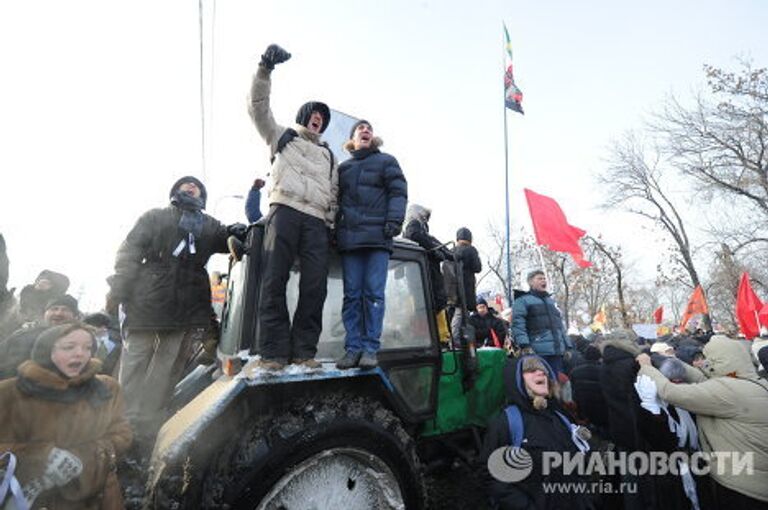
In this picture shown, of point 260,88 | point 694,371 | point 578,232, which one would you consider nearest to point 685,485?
point 694,371

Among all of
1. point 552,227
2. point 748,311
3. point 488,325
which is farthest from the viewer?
point 748,311

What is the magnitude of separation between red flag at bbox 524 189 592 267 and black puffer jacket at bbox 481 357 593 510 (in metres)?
5.49

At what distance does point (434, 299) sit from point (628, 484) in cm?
221

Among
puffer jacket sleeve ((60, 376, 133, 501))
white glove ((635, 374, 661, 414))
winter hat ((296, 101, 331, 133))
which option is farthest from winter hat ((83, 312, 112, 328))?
white glove ((635, 374, 661, 414))

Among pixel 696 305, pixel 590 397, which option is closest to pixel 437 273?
pixel 590 397

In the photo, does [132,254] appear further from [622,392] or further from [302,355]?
[622,392]

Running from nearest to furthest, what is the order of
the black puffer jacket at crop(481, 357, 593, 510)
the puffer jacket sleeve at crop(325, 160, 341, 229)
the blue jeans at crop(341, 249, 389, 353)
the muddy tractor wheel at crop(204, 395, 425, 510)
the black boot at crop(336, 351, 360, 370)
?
1. the muddy tractor wheel at crop(204, 395, 425, 510)
2. the black puffer jacket at crop(481, 357, 593, 510)
3. the black boot at crop(336, 351, 360, 370)
4. the blue jeans at crop(341, 249, 389, 353)
5. the puffer jacket sleeve at crop(325, 160, 341, 229)

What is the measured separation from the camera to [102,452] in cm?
231

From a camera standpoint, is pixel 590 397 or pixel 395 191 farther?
pixel 590 397

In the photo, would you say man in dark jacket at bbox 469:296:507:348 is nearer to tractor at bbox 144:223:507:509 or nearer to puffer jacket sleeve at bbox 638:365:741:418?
tractor at bbox 144:223:507:509

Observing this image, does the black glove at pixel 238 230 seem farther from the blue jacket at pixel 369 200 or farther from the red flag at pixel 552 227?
the red flag at pixel 552 227

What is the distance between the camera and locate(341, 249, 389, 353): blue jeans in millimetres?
3031

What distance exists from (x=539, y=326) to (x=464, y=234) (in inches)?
60.1

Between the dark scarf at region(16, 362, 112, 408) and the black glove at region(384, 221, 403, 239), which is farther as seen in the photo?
the black glove at region(384, 221, 403, 239)
